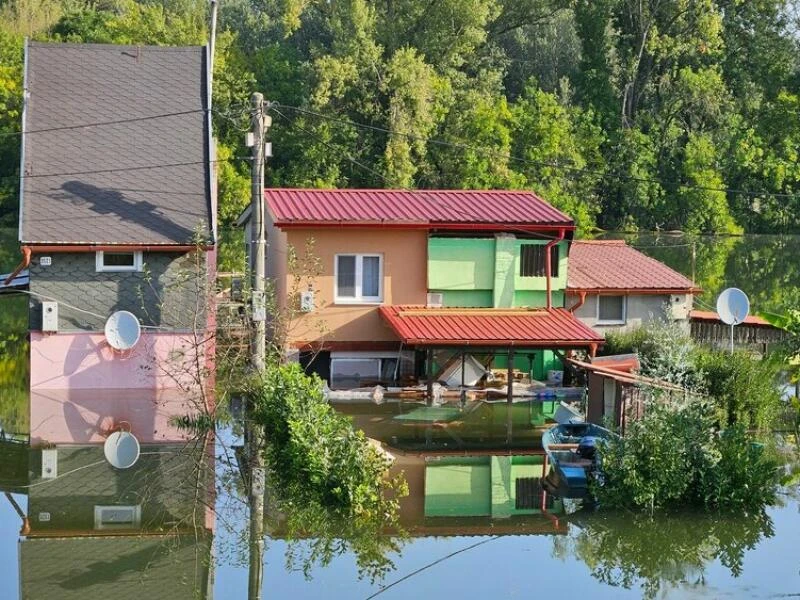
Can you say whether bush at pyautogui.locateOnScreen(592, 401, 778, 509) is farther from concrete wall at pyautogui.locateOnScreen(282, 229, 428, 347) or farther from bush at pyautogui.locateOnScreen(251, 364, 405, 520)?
concrete wall at pyautogui.locateOnScreen(282, 229, 428, 347)

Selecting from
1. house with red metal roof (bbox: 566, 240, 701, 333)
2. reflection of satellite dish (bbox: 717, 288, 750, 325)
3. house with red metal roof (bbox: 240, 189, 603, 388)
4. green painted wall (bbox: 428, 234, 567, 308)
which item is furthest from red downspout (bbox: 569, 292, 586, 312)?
reflection of satellite dish (bbox: 717, 288, 750, 325)

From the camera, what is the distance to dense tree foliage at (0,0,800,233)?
54.1 meters

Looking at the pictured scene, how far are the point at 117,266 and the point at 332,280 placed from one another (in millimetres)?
4577

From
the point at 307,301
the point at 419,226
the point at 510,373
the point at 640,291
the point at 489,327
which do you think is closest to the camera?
the point at 510,373

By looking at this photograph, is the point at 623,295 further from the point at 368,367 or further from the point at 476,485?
the point at 476,485

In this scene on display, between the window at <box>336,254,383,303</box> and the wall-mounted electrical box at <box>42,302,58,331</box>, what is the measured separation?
5.86 metres

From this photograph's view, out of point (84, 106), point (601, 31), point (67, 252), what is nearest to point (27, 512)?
point (67, 252)

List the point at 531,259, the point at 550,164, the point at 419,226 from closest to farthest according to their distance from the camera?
the point at 419,226 → the point at 531,259 → the point at 550,164

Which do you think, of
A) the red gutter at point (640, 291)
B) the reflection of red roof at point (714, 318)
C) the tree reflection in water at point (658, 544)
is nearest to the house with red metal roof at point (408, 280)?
the red gutter at point (640, 291)

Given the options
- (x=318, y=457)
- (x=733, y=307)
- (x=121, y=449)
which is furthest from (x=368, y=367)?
(x=318, y=457)

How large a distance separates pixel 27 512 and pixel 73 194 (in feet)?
32.6

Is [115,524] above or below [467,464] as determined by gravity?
below

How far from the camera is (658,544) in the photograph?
15.9m

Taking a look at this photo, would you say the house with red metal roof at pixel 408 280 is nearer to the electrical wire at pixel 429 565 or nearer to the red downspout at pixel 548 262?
the red downspout at pixel 548 262
